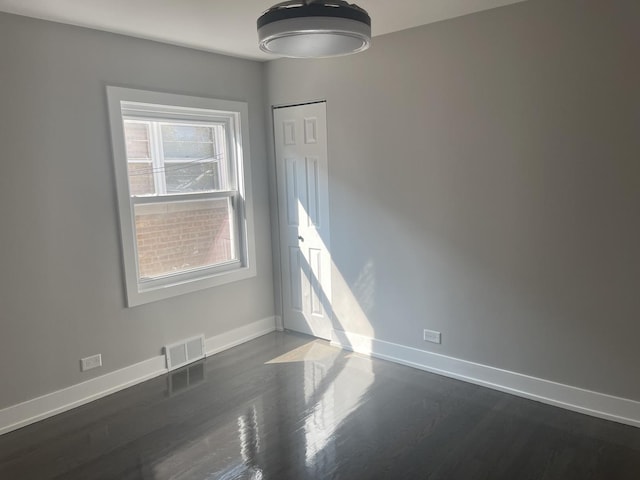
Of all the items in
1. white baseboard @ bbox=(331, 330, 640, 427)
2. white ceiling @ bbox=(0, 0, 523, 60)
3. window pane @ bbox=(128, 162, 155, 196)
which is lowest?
white baseboard @ bbox=(331, 330, 640, 427)

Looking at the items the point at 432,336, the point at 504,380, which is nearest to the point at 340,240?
the point at 432,336

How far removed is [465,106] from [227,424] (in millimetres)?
2547

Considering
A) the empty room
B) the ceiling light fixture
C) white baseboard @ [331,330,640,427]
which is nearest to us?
the ceiling light fixture

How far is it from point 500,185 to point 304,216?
1.77 m

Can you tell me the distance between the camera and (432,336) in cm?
357

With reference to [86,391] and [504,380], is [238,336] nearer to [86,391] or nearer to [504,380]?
[86,391]

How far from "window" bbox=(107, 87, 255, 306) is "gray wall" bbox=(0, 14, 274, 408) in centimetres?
10

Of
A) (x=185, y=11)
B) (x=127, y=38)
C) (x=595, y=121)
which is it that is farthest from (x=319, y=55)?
(x=127, y=38)

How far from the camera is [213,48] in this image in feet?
12.4

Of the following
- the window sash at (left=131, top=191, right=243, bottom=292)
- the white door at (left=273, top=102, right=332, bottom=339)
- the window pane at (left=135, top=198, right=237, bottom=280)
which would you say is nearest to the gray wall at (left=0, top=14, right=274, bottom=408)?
the window sash at (left=131, top=191, right=243, bottom=292)

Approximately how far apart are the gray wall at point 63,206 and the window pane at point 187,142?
316 millimetres

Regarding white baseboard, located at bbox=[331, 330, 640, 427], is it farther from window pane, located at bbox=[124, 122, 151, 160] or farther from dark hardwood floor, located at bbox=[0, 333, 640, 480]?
window pane, located at bbox=[124, 122, 151, 160]

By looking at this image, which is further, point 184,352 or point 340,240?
point 340,240

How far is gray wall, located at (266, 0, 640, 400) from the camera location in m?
2.69
